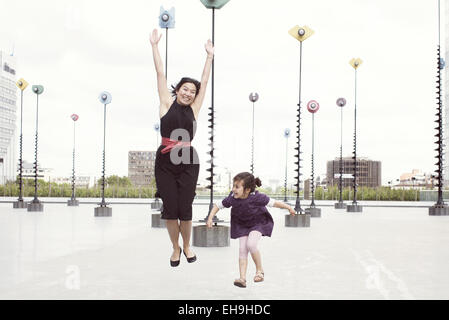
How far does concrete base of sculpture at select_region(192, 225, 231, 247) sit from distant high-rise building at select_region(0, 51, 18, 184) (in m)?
114

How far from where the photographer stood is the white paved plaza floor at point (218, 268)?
4980 mm

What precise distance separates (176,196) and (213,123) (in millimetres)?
4551

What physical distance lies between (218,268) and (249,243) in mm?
1941

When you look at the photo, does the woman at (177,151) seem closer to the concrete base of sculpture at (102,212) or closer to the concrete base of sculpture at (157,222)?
the concrete base of sculpture at (157,222)

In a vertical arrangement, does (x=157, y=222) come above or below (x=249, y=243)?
below

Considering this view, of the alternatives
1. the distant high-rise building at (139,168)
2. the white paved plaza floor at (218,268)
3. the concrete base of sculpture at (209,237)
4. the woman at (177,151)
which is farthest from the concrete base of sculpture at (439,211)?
the distant high-rise building at (139,168)

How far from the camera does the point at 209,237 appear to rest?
8320 millimetres

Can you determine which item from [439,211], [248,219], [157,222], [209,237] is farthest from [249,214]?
[439,211]

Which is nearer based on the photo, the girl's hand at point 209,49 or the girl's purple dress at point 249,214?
the girl's hand at point 209,49

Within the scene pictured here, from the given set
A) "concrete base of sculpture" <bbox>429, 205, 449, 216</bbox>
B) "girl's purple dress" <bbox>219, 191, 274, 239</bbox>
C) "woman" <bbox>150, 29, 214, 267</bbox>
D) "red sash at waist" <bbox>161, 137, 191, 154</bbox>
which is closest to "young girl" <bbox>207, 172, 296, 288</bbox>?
"girl's purple dress" <bbox>219, 191, 274, 239</bbox>

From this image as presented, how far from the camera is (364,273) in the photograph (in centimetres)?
624

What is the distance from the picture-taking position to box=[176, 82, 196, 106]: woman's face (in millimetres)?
4016

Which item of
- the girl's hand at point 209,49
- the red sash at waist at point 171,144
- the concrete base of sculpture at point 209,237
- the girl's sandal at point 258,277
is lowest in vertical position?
the concrete base of sculpture at point 209,237

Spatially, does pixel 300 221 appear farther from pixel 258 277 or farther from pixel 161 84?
pixel 161 84
